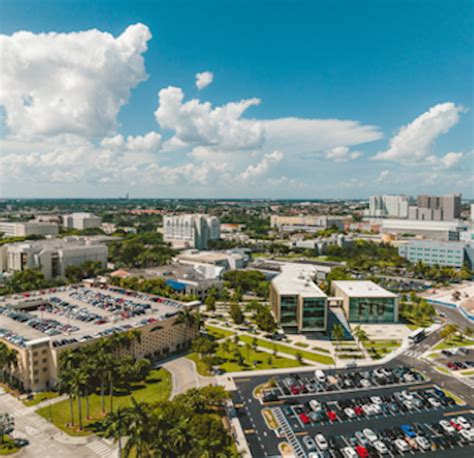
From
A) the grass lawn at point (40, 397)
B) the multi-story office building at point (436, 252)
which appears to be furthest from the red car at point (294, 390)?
the multi-story office building at point (436, 252)

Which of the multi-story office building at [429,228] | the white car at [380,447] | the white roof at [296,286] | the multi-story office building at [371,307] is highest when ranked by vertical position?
the multi-story office building at [429,228]

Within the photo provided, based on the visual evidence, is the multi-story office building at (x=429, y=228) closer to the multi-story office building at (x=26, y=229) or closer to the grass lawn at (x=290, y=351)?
the grass lawn at (x=290, y=351)

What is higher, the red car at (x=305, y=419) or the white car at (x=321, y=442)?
the white car at (x=321, y=442)

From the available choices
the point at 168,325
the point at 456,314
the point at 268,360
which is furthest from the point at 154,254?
the point at 456,314

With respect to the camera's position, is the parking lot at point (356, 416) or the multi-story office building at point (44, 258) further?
the multi-story office building at point (44, 258)

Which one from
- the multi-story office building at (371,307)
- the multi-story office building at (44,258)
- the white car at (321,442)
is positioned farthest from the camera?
the multi-story office building at (44,258)

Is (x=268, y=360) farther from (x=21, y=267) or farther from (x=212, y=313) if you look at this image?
(x=21, y=267)
